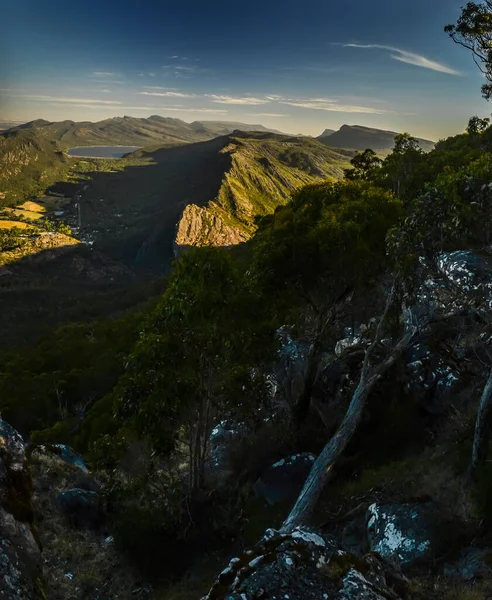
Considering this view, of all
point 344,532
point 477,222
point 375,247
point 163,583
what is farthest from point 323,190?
point 163,583

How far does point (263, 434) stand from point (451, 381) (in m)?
7.85

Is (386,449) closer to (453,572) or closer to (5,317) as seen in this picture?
(453,572)

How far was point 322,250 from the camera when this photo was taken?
15.8m

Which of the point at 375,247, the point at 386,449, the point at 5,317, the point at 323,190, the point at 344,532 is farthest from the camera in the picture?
the point at 5,317

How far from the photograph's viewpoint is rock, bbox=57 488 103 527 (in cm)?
1577

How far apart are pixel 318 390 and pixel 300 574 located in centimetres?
1339

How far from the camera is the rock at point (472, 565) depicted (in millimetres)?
8367

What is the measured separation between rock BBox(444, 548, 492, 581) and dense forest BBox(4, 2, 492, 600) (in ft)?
0.29

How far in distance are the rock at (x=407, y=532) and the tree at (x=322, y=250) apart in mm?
7501

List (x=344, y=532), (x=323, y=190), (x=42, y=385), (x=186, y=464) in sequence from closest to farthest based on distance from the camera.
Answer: (x=344, y=532) < (x=323, y=190) < (x=186, y=464) < (x=42, y=385)

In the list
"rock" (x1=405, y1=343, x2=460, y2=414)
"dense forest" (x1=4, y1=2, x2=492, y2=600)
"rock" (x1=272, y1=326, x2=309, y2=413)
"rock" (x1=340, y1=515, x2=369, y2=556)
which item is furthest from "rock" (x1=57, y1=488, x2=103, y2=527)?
"rock" (x1=405, y1=343, x2=460, y2=414)

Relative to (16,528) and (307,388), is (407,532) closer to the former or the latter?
(307,388)

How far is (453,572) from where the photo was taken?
8.69m

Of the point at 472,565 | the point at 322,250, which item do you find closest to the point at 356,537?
the point at 472,565
